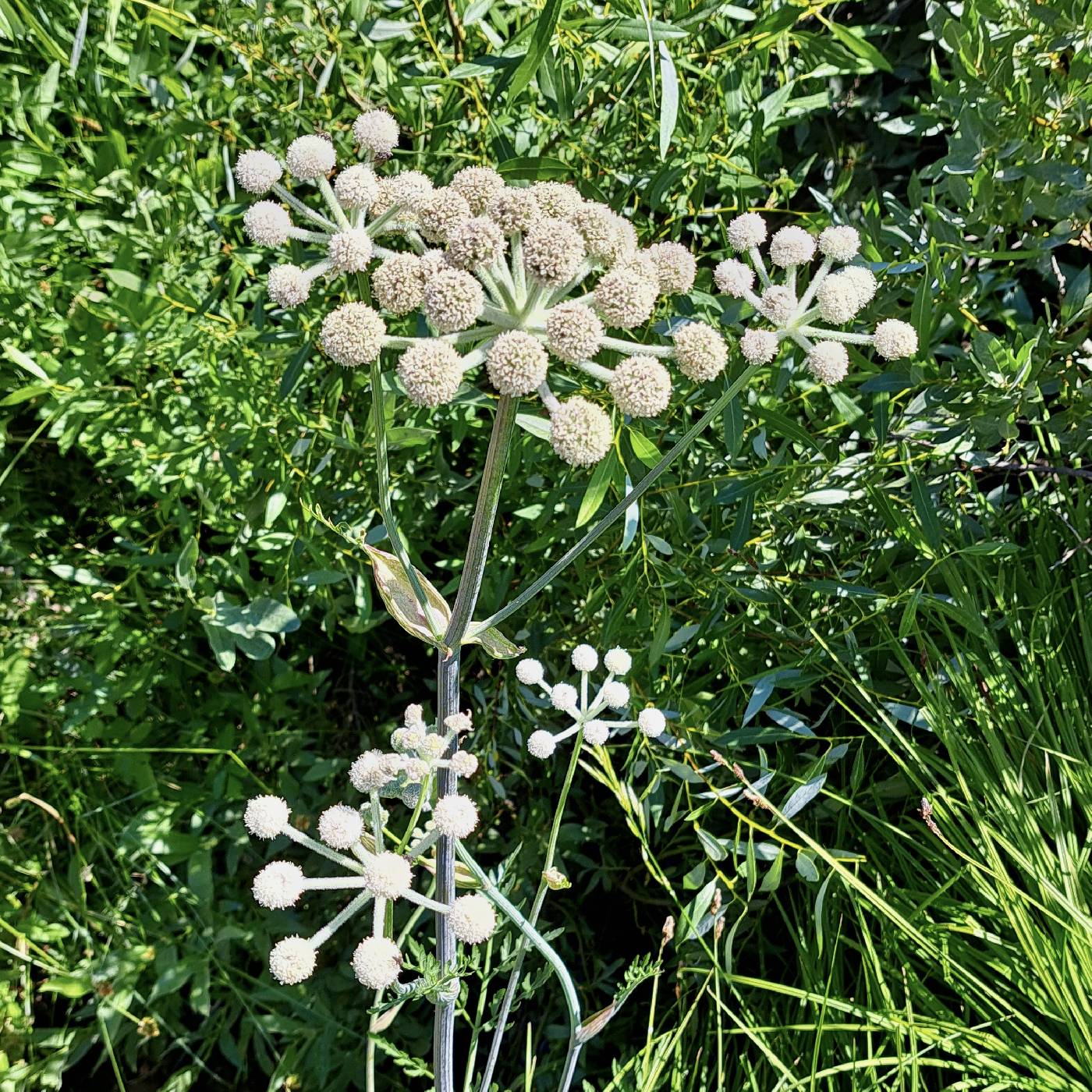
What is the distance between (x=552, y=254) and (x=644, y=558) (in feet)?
2.29

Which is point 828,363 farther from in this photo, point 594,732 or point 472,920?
point 472,920

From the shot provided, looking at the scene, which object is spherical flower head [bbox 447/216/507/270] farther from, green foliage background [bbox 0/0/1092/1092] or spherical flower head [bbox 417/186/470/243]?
green foliage background [bbox 0/0/1092/1092]

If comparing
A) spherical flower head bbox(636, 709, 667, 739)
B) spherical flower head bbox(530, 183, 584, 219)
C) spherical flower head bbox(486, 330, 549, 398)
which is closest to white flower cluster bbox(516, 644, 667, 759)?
spherical flower head bbox(636, 709, 667, 739)

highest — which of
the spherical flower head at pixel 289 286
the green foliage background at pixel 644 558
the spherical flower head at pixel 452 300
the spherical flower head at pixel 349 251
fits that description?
the spherical flower head at pixel 452 300

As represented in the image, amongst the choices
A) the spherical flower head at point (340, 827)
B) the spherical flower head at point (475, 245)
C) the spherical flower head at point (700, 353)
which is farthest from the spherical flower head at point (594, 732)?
the spherical flower head at point (475, 245)

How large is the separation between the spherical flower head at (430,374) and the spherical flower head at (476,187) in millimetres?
192

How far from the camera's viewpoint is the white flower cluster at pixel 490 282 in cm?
83

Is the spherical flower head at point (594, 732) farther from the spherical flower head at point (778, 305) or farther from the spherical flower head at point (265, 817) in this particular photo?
the spherical flower head at point (778, 305)

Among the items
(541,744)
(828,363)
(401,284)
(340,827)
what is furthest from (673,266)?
(340,827)

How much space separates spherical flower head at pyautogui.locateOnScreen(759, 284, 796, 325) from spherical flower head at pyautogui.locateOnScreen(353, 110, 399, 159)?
42 centimetres

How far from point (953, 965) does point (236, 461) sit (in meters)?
1.29

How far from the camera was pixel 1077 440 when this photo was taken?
1468 millimetres

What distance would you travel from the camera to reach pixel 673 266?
3.36 ft

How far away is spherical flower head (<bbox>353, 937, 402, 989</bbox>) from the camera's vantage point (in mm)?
875
